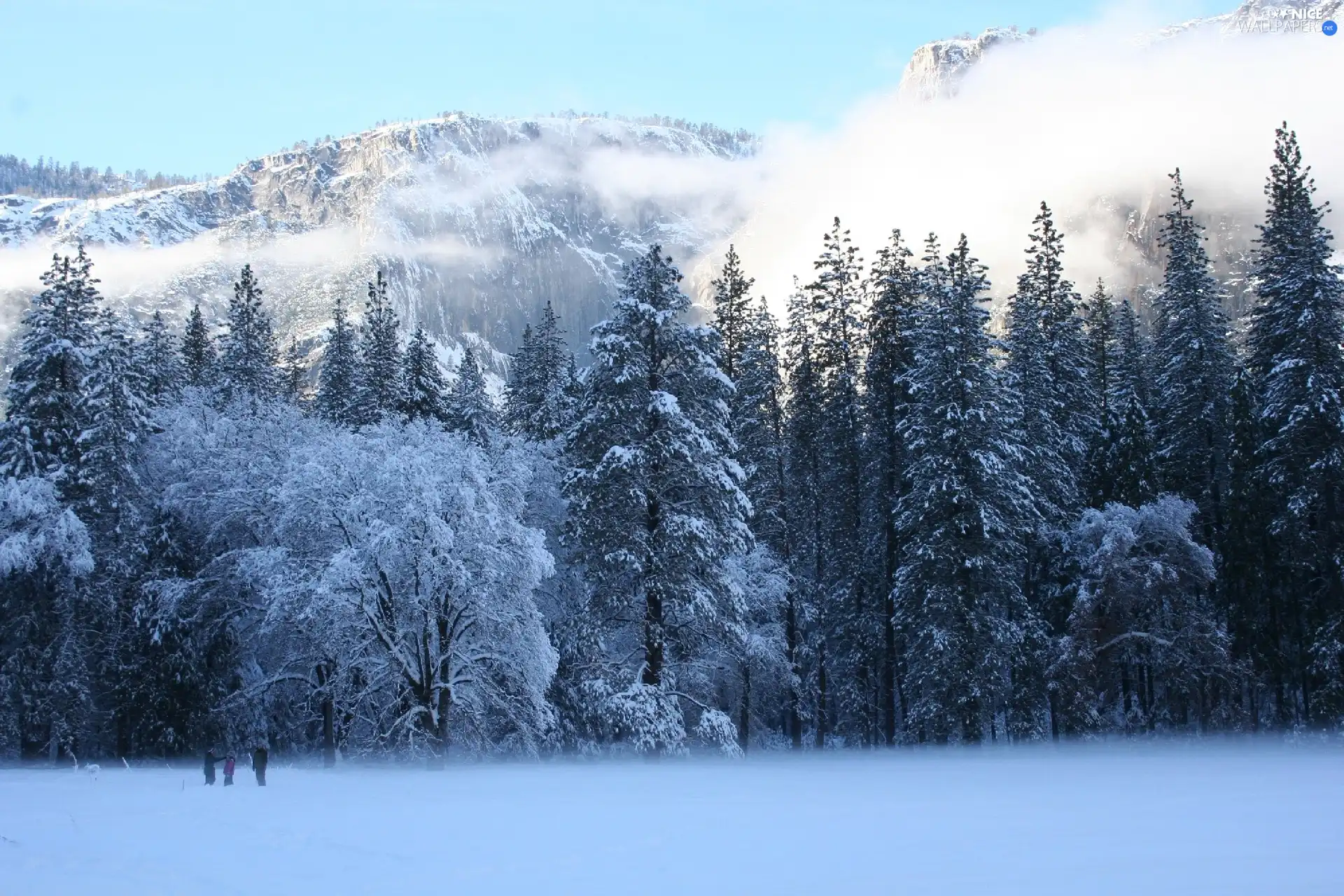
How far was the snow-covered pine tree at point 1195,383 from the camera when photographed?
1619 inches

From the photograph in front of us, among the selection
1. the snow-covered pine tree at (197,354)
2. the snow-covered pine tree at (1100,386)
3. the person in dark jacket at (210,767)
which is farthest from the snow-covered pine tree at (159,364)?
the snow-covered pine tree at (1100,386)

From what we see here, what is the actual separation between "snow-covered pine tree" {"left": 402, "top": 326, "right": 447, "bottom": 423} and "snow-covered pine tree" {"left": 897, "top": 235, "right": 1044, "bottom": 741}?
24495 millimetres

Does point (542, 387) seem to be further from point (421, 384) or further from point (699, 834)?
point (699, 834)

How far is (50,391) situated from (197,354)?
25.6 metres

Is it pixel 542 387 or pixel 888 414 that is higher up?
pixel 542 387

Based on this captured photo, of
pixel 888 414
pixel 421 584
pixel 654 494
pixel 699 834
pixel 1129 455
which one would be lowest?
pixel 699 834

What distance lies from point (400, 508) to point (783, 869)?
19.9 m

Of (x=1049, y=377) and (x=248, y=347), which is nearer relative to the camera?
(x=1049, y=377)

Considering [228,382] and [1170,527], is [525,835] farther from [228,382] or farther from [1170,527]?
[228,382]

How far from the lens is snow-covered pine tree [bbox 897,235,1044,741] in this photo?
31.2 meters

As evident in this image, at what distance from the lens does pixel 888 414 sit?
37.1 m

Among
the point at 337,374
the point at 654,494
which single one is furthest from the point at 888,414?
the point at 337,374

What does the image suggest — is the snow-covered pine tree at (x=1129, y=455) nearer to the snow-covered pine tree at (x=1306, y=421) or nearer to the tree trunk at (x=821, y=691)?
the snow-covered pine tree at (x=1306, y=421)

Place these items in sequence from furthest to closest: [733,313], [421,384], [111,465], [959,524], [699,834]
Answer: [421,384] → [733,313] → [111,465] → [959,524] → [699,834]
